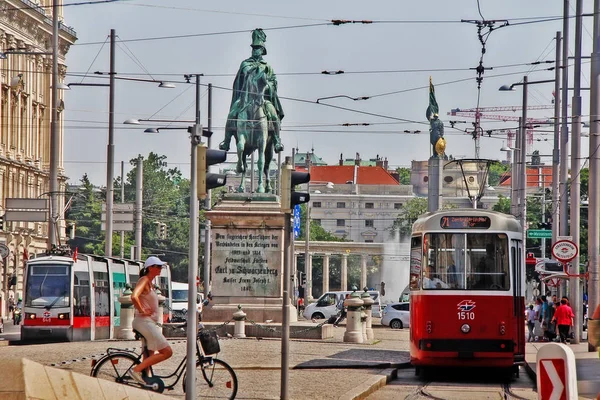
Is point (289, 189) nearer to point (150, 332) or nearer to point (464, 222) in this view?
point (150, 332)

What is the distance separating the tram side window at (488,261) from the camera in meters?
24.3

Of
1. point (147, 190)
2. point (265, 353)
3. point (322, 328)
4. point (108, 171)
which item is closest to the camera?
point (265, 353)

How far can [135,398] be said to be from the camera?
12438 mm

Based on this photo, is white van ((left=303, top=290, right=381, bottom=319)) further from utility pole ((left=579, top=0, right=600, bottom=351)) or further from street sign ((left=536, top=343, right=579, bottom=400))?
street sign ((left=536, top=343, right=579, bottom=400))

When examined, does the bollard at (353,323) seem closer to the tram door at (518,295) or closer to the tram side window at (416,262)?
the tram side window at (416,262)

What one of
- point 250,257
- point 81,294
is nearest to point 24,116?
point 81,294

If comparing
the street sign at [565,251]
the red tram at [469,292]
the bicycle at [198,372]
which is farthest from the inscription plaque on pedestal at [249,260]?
the bicycle at [198,372]

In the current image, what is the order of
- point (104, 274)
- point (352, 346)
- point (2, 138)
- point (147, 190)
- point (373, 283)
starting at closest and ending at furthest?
point (352, 346) < point (104, 274) < point (2, 138) < point (147, 190) < point (373, 283)

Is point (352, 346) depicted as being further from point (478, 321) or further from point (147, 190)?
point (147, 190)

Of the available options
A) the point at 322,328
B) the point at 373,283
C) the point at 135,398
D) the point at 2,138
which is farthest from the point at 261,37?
the point at 373,283

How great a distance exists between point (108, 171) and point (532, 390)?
1209 inches

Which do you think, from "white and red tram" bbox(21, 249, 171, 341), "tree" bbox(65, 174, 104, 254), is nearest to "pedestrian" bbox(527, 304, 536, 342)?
"white and red tram" bbox(21, 249, 171, 341)

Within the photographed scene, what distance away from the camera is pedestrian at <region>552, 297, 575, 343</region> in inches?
1564

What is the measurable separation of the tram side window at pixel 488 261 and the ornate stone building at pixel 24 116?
4842cm
